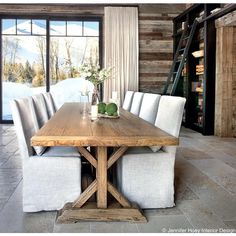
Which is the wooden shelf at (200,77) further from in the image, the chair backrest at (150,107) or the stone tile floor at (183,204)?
the chair backrest at (150,107)

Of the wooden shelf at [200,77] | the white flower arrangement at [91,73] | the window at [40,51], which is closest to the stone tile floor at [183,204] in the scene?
the white flower arrangement at [91,73]

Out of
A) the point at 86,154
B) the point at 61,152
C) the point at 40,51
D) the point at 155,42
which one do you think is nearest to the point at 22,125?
the point at 61,152

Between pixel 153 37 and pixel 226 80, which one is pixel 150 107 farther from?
pixel 153 37

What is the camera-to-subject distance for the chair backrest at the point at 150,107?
12.5 ft

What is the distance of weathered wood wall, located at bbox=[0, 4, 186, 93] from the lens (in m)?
8.62

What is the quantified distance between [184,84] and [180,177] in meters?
4.69

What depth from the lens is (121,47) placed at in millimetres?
8570

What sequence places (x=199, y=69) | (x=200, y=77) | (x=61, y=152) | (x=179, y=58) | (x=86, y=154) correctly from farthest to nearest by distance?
(x=179, y=58), (x=200, y=77), (x=199, y=69), (x=61, y=152), (x=86, y=154)

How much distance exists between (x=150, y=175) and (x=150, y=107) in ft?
4.10

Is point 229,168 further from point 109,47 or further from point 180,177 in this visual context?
point 109,47

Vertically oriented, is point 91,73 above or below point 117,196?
above

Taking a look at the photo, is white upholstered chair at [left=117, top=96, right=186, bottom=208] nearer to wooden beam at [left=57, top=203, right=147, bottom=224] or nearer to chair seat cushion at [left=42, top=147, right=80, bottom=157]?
wooden beam at [left=57, top=203, right=147, bottom=224]

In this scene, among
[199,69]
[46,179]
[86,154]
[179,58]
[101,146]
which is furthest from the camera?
[179,58]

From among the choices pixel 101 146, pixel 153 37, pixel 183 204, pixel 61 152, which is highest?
pixel 153 37
